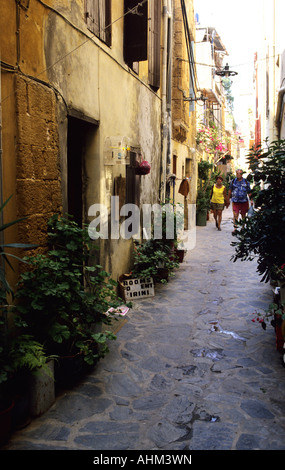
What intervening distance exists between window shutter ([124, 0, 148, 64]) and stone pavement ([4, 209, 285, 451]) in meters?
4.14

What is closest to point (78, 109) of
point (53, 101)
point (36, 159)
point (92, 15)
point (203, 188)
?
point (53, 101)

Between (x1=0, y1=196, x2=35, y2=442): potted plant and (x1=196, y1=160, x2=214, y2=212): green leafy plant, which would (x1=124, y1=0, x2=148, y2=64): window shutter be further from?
(x1=196, y1=160, x2=214, y2=212): green leafy plant

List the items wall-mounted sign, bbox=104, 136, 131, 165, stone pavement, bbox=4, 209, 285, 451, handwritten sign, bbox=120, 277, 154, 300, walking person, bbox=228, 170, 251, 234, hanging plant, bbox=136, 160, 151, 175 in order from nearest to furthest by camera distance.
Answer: stone pavement, bbox=4, 209, 285, 451
wall-mounted sign, bbox=104, 136, 131, 165
handwritten sign, bbox=120, 277, 154, 300
hanging plant, bbox=136, 160, 151, 175
walking person, bbox=228, 170, 251, 234

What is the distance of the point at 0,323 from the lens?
3068mm

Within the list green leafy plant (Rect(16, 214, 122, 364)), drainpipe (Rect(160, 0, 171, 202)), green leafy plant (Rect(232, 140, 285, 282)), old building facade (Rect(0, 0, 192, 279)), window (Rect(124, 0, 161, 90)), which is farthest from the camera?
drainpipe (Rect(160, 0, 171, 202))

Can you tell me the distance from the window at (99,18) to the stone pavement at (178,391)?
399 cm

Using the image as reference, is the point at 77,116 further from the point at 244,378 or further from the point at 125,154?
the point at 244,378

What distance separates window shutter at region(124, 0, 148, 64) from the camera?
7008 millimetres

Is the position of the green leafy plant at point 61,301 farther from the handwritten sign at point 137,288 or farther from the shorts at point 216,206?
the shorts at point 216,206

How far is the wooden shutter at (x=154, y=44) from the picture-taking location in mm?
8508

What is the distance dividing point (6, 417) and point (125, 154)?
13.7ft

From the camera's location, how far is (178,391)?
3961 millimetres

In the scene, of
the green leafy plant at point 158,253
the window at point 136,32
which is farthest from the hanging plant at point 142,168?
the window at point 136,32

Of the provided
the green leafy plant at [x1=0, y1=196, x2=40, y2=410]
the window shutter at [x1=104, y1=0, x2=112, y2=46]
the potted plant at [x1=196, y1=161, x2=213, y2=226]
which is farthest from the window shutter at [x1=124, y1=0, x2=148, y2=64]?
the potted plant at [x1=196, y1=161, x2=213, y2=226]
